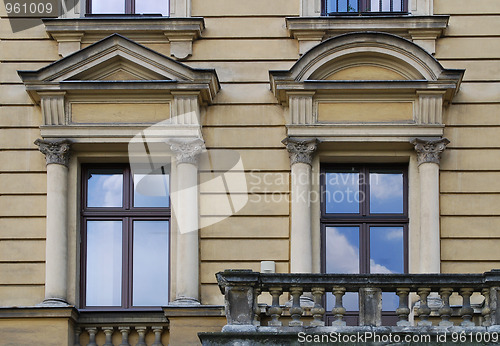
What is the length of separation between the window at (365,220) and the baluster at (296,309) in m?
2.50

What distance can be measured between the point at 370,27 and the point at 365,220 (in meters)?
3.02

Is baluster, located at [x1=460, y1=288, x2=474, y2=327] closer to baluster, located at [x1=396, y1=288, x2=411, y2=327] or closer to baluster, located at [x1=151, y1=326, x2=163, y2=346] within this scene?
baluster, located at [x1=396, y1=288, x2=411, y2=327]

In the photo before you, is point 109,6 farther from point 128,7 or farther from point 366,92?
point 366,92

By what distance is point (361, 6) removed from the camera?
2253 cm

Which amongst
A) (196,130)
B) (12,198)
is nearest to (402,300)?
(196,130)

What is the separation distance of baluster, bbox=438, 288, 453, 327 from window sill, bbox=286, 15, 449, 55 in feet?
15.6

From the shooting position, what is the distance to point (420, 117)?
21.6 metres

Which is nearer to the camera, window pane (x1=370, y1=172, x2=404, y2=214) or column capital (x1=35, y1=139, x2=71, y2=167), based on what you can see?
column capital (x1=35, y1=139, x2=71, y2=167)

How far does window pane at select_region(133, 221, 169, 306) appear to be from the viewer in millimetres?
21422

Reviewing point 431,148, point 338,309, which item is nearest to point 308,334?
point 338,309

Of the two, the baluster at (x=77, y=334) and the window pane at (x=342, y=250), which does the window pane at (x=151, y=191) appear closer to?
the baluster at (x=77, y=334)

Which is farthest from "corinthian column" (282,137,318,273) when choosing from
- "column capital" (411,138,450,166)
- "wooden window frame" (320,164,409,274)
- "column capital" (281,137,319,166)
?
"column capital" (411,138,450,166)

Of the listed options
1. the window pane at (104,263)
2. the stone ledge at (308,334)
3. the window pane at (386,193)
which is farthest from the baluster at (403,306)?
the window pane at (104,263)

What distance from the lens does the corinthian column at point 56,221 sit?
2097 centimetres
